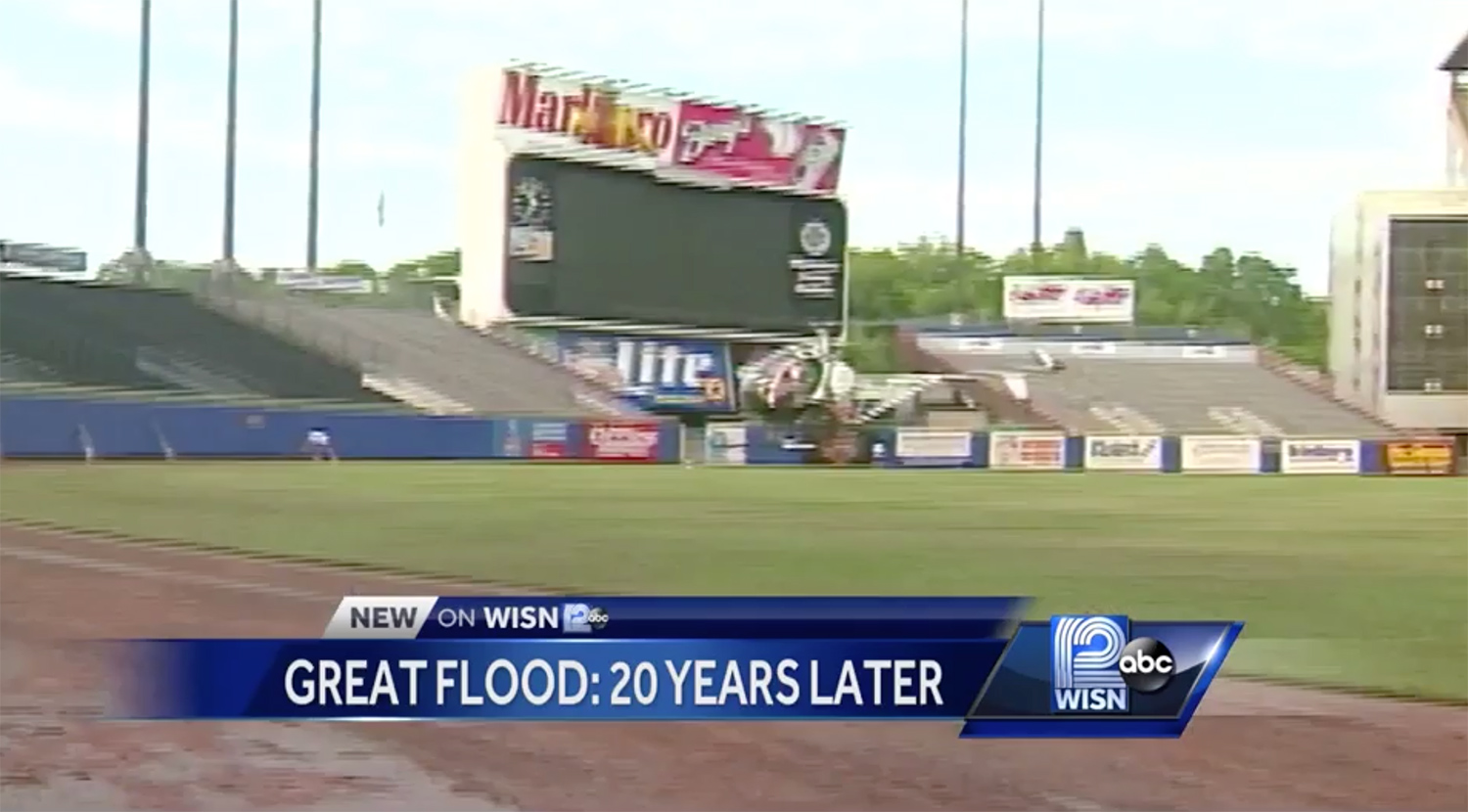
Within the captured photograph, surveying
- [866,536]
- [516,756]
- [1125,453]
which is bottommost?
[516,756]

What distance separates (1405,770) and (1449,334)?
2.61 feet

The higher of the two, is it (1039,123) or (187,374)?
(1039,123)

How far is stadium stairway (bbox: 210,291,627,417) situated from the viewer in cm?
265

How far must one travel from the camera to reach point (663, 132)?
284 centimetres

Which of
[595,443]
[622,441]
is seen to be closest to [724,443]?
[595,443]

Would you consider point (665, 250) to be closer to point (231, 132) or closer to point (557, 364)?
point (557, 364)

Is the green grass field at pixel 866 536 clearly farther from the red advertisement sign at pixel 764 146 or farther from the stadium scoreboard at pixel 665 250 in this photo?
the red advertisement sign at pixel 764 146

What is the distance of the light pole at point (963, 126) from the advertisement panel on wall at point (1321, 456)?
3.12ft

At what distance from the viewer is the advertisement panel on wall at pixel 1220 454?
10.9 ft

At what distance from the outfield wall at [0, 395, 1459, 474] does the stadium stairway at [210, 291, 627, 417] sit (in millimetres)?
81

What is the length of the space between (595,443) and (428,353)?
15.0 inches

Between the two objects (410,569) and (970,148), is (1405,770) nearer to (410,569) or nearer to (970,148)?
(970,148)

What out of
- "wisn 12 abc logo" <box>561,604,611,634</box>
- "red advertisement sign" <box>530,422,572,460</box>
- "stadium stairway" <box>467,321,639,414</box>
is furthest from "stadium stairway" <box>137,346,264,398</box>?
"wisn 12 abc logo" <box>561,604,611,634</box>

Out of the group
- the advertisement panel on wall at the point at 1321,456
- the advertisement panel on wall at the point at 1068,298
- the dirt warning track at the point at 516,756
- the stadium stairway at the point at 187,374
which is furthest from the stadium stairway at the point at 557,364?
the advertisement panel on wall at the point at 1321,456
